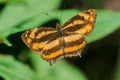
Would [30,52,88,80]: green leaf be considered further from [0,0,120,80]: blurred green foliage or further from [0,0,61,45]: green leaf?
[0,0,61,45]: green leaf

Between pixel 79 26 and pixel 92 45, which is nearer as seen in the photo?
pixel 79 26

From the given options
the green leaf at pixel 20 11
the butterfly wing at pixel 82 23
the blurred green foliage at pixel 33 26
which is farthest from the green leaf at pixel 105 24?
the green leaf at pixel 20 11

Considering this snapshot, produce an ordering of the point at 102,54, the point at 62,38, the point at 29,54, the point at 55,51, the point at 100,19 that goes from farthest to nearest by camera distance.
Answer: the point at 102,54, the point at 29,54, the point at 100,19, the point at 62,38, the point at 55,51

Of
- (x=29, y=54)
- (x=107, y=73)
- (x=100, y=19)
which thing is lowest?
(x=107, y=73)

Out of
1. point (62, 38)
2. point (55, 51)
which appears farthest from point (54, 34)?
point (55, 51)

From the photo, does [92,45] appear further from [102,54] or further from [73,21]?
[73,21]
